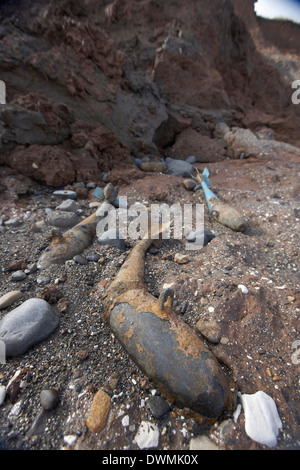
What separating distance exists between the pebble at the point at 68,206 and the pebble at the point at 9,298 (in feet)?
4.92

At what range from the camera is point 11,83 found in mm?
3947

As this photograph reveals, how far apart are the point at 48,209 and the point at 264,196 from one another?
3.20 meters

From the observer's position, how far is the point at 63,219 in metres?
2.98

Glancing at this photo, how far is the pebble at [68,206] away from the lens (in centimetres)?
325

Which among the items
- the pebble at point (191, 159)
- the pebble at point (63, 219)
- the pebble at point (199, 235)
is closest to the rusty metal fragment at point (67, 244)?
the pebble at point (63, 219)

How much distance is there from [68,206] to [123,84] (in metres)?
3.21

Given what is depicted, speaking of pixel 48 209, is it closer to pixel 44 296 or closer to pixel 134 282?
pixel 44 296

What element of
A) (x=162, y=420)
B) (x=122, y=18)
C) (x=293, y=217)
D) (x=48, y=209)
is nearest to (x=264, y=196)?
(x=293, y=217)

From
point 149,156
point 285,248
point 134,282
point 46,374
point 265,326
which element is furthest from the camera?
point 149,156

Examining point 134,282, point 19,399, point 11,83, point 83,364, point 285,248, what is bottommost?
point 19,399

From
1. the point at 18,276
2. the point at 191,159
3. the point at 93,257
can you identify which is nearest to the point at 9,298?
the point at 18,276

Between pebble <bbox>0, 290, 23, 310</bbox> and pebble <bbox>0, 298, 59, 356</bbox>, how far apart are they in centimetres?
23

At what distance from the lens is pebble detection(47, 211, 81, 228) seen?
2.96m

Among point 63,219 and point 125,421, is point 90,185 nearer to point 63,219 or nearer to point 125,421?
point 63,219
